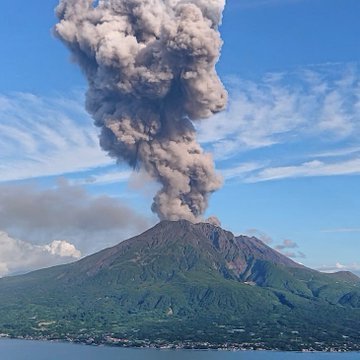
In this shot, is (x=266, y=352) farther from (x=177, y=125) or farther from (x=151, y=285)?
(x=151, y=285)

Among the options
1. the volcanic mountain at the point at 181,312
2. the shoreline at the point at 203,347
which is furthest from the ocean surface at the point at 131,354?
the volcanic mountain at the point at 181,312

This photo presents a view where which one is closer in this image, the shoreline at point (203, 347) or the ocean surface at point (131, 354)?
the ocean surface at point (131, 354)

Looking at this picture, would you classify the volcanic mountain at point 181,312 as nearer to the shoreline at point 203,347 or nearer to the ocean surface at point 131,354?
the shoreline at point 203,347

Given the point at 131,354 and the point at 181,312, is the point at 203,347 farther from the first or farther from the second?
the point at 181,312

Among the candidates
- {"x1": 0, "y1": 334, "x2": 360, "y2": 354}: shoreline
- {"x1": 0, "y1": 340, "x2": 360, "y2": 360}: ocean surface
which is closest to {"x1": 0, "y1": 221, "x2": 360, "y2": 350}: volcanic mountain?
{"x1": 0, "y1": 334, "x2": 360, "y2": 354}: shoreline

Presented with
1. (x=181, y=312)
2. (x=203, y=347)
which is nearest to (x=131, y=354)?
(x=203, y=347)

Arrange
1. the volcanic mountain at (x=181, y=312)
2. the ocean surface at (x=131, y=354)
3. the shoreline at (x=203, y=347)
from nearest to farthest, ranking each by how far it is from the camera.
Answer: the ocean surface at (x=131, y=354), the shoreline at (x=203, y=347), the volcanic mountain at (x=181, y=312)

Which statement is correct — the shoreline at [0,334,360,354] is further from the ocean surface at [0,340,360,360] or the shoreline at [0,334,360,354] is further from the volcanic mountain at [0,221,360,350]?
the ocean surface at [0,340,360,360]

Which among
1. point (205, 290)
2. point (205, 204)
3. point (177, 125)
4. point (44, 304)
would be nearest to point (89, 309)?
point (44, 304)
